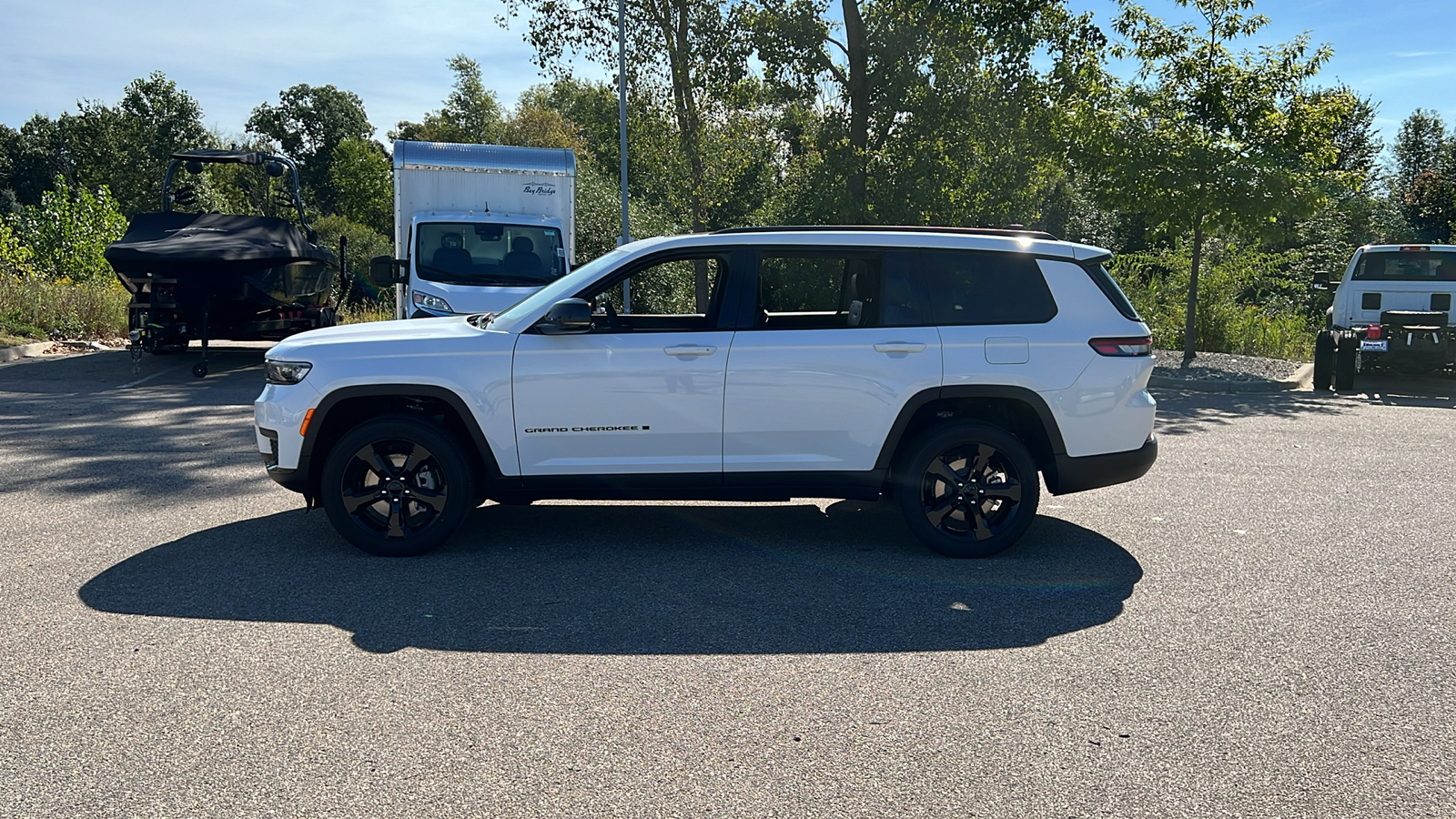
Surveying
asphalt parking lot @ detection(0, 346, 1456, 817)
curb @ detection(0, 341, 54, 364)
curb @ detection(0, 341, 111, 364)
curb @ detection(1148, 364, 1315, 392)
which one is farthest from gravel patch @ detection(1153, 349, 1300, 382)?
curb @ detection(0, 341, 54, 364)

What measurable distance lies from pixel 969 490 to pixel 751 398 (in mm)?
1316

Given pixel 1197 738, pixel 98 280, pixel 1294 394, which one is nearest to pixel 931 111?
pixel 1294 394

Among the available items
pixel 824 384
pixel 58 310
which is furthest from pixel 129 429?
pixel 58 310

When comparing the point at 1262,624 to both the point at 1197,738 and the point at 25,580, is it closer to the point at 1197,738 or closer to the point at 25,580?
the point at 1197,738

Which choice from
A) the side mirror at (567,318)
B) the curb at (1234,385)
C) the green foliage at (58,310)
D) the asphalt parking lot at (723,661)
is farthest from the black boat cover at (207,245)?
the curb at (1234,385)

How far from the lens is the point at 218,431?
1066 centimetres

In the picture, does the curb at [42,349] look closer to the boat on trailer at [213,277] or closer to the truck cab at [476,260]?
the boat on trailer at [213,277]

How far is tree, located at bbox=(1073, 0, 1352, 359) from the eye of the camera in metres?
17.3

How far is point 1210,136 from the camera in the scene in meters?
17.7

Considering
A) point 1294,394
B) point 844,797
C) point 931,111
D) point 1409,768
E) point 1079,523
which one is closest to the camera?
point 844,797

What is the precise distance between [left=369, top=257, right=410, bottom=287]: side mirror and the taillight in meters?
8.66

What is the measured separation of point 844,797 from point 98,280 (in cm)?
2266

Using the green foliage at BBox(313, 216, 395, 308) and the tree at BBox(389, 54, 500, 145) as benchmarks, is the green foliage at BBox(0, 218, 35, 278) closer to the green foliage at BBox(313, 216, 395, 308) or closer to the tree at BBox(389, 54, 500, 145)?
the green foliage at BBox(313, 216, 395, 308)

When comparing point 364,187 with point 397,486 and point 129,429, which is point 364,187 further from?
point 397,486
